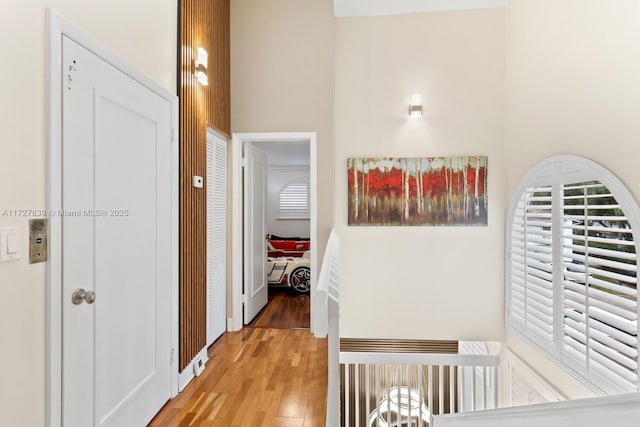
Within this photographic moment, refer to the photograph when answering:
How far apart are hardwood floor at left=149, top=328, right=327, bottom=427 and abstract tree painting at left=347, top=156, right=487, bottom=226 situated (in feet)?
4.33

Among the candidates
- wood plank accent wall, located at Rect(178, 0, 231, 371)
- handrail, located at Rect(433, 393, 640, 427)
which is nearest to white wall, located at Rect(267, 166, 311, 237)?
wood plank accent wall, located at Rect(178, 0, 231, 371)

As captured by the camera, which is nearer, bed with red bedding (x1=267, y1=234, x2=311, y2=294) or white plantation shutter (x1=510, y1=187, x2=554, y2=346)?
white plantation shutter (x1=510, y1=187, x2=554, y2=346)

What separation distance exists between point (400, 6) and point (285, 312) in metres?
3.54

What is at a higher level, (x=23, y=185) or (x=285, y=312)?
(x=23, y=185)

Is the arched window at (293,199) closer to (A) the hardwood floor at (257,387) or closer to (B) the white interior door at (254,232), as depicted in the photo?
(B) the white interior door at (254,232)

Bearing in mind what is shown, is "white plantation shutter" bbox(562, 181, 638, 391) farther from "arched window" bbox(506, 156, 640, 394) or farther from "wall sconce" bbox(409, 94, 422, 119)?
"wall sconce" bbox(409, 94, 422, 119)

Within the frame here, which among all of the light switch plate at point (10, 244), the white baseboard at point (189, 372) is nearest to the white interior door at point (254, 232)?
the white baseboard at point (189, 372)

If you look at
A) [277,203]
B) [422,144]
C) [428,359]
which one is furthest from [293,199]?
[428,359]

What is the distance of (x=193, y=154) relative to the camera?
2703 mm

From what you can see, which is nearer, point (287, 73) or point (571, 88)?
point (571, 88)

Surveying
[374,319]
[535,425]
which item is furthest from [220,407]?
[535,425]

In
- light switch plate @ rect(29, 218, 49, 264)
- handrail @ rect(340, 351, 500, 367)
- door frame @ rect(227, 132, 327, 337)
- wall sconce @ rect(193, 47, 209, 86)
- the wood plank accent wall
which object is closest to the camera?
light switch plate @ rect(29, 218, 49, 264)

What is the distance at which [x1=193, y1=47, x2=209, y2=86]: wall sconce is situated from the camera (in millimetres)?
2775

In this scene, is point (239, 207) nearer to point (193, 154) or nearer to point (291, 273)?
point (193, 154)
